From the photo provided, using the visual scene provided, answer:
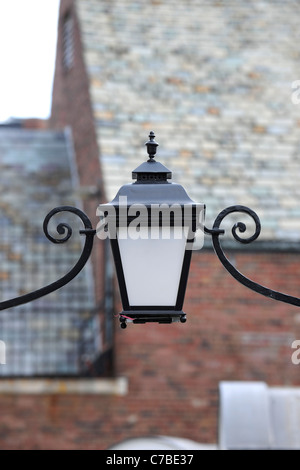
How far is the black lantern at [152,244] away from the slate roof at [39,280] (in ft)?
21.6

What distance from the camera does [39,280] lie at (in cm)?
1086

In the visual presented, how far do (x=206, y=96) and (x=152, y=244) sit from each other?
8.81 m

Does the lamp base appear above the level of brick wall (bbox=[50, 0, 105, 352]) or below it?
below

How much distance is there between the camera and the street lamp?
3012 millimetres

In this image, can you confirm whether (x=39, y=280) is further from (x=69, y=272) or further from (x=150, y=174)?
(x=69, y=272)

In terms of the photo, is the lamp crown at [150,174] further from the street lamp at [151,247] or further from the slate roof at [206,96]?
the slate roof at [206,96]

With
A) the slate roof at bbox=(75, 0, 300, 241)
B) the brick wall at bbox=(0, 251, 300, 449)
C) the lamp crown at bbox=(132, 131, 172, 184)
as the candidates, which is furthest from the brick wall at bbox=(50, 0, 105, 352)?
the lamp crown at bbox=(132, 131, 172, 184)

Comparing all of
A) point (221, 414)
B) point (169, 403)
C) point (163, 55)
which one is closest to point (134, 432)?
point (169, 403)

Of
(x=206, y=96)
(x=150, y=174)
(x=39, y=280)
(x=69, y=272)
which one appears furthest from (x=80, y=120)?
(x=69, y=272)

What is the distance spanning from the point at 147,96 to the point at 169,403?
4114 mm

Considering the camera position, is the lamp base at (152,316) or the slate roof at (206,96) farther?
the slate roof at (206,96)

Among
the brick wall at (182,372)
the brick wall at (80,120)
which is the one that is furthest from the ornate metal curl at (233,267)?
the brick wall at (80,120)

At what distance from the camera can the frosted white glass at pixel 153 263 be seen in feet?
9.96

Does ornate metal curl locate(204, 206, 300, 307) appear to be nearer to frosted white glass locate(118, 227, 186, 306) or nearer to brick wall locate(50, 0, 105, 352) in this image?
frosted white glass locate(118, 227, 186, 306)
